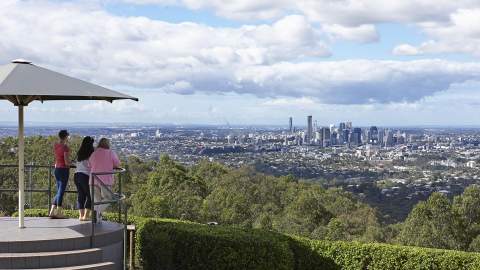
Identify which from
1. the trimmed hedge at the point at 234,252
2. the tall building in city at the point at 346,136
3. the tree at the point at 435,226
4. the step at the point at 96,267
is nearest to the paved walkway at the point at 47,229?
the step at the point at 96,267

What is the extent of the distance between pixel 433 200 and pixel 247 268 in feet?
60.8

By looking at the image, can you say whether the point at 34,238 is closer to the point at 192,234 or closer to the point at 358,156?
the point at 192,234

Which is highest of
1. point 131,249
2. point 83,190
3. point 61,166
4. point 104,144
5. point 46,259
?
point 104,144

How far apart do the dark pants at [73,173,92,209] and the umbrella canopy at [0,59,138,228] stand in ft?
4.24

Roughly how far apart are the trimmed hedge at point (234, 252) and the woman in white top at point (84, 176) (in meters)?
1.29

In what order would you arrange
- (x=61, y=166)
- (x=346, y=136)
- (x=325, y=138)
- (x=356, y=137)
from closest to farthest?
(x=61, y=166), (x=325, y=138), (x=356, y=137), (x=346, y=136)

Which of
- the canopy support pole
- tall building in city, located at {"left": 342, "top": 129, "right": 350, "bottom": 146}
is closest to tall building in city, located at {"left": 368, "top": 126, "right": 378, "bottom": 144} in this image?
tall building in city, located at {"left": 342, "top": 129, "right": 350, "bottom": 146}

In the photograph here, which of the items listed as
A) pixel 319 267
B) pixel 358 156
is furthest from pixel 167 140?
pixel 319 267

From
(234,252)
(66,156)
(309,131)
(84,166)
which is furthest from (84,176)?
(309,131)

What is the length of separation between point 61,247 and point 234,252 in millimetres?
3485

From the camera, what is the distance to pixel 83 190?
39.3 feet

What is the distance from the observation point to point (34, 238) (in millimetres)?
9930

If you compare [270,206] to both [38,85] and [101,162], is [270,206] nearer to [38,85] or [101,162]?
[101,162]

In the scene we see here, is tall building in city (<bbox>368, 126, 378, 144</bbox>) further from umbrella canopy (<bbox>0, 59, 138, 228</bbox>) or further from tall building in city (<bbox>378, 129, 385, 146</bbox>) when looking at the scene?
umbrella canopy (<bbox>0, 59, 138, 228</bbox>)
